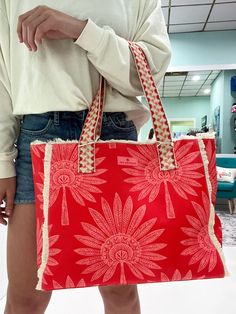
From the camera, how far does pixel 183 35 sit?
14.3ft

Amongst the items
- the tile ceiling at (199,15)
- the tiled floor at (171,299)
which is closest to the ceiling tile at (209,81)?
the tile ceiling at (199,15)

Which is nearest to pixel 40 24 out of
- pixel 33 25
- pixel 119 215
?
pixel 33 25

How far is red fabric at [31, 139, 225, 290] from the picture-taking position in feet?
1.81

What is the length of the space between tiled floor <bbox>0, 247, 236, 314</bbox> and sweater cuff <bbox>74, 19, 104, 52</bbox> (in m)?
1.27

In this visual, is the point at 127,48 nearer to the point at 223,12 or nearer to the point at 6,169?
the point at 6,169

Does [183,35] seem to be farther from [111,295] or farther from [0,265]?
[111,295]

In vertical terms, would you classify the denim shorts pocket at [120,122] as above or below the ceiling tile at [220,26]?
below

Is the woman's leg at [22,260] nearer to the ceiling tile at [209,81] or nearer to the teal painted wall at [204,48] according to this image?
the teal painted wall at [204,48]

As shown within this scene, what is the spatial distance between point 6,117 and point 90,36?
246 millimetres

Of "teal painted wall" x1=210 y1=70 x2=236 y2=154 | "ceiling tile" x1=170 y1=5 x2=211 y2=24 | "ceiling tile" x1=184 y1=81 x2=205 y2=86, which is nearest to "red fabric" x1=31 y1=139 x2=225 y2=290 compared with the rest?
"ceiling tile" x1=170 y1=5 x2=211 y2=24

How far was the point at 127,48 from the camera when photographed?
603 mm

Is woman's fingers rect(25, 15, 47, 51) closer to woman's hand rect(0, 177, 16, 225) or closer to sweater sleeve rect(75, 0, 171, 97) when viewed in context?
sweater sleeve rect(75, 0, 171, 97)

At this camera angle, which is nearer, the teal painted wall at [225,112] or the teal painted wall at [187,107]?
the teal painted wall at [225,112]

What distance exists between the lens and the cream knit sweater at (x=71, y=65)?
60 cm
